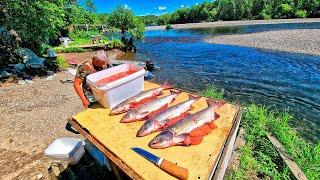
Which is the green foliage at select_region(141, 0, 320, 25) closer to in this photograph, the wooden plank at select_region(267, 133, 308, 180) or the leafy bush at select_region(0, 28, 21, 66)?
the leafy bush at select_region(0, 28, 21, 66)

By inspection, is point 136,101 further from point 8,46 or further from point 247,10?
point 247,10

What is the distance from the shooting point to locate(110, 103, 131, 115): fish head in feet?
13.9

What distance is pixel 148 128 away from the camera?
3.63 metres

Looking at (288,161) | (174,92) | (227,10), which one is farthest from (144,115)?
(227,10)

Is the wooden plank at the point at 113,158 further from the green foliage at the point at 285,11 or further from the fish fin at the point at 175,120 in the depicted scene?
the green foliage at the point at 285,11

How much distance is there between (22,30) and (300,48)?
25877 millimetres

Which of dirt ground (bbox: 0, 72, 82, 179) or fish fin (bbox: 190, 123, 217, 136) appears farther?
dirt ground (bbox: 0, 72, 82, 179)

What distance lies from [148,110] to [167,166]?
A: 1415 millimetres

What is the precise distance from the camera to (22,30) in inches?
556

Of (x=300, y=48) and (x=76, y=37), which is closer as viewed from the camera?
(x=300, y=48)

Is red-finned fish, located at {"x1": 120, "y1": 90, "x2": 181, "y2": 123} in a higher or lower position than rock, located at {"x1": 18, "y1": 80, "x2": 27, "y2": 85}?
higher

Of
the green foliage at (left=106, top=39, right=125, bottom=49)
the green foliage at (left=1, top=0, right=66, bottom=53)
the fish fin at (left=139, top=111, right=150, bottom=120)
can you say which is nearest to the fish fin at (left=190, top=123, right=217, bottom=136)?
the fish fin at (left=139, top=111, right=150, bottom=120)

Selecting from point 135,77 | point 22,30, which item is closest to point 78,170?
point 135,77

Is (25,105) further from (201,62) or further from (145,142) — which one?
(201,62)
